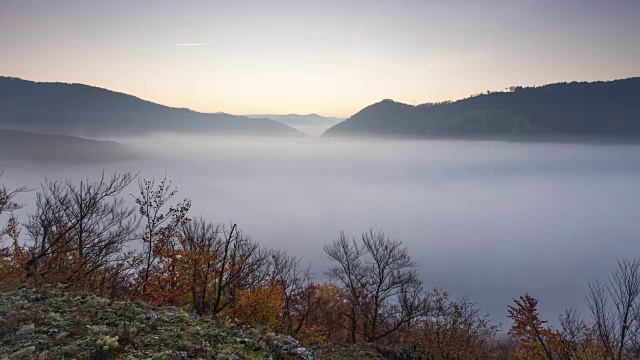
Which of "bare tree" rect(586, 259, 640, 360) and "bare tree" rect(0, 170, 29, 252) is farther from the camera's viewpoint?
"bare tree" rect(0, 170, 29, 252)

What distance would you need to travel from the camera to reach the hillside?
802 centimetres

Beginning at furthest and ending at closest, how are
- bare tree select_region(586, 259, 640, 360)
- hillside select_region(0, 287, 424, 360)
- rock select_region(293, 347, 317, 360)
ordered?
bare tree select_region(586, 259, 640, 360) < rock select_region(293, 347, 317, 360) < hillside select_region(0, 287, 424, 360)

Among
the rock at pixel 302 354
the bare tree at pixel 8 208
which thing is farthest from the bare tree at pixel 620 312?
the bare tree at pixel 8 208

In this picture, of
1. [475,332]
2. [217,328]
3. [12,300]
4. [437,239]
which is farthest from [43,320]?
[437,239]

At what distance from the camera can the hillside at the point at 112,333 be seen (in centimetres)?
802

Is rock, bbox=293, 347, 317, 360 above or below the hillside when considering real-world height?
below

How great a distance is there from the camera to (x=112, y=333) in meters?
8.83

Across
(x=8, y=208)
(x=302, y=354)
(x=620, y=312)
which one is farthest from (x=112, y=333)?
(x=620, y=312)

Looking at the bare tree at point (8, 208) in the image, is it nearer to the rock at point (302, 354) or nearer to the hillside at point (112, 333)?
the hillside at point (112, 333)

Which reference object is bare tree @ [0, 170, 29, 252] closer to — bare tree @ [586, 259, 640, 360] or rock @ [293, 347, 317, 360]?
rock @ [293, 347, 317, 360]

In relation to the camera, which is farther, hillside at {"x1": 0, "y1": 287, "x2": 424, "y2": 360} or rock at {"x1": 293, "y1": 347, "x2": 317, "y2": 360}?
rock at {"x1": 293, "y1": 347, "x2": 317, "y2": 360}

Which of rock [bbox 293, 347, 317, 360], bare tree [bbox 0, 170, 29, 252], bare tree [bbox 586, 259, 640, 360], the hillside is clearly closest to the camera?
the hillside

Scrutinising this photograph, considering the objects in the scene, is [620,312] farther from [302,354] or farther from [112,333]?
[112,333]

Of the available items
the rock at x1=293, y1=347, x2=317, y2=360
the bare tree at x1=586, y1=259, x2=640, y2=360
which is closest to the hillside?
the rock at x1=293, y1=347, x2=317, y2=360
